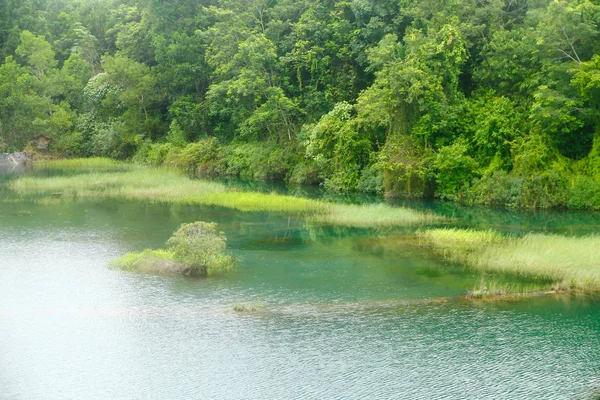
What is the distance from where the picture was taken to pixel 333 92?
45.1 meters

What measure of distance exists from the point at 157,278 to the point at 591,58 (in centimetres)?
2129

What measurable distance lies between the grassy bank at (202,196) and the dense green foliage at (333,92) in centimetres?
568

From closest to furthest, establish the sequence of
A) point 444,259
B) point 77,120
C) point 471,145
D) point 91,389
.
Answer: point 91,389, point 444,259, point 471,145, point 77,120

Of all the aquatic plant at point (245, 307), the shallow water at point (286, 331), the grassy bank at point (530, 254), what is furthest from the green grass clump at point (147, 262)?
the grassy bank at point (530, 254)

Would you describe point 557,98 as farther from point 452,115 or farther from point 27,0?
point 27,0

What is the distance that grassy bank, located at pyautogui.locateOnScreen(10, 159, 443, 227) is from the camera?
1115 inches

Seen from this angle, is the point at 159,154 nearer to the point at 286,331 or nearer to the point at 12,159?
the point at 12,159

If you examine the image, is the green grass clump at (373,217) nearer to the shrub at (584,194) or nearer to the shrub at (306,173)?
the shrub at (584,194)

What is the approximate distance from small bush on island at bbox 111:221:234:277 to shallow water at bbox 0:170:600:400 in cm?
66

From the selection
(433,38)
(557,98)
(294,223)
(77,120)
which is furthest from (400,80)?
(77,120)

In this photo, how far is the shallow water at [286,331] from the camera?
12406 mm

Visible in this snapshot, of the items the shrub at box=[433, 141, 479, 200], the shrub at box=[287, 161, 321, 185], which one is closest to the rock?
the shrub at box=[287, 161, 321, 185]

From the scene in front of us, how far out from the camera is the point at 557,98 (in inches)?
1164

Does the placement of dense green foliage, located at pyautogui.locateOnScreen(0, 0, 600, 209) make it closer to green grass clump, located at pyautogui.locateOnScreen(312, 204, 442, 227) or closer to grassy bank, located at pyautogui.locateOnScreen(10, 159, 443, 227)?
green grass clump, located at pyautogui.locateOnScreen(312, 204, 442, 227)
